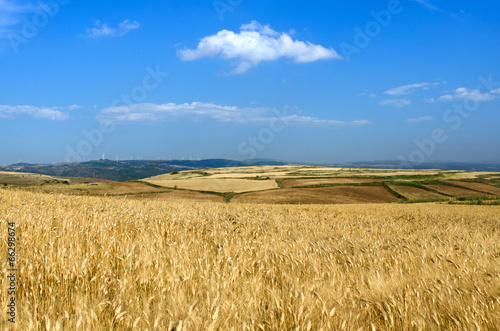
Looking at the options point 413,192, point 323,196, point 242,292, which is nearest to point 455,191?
point 413,192

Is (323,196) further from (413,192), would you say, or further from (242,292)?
(242,292)

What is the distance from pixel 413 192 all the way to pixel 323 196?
42.6 ft

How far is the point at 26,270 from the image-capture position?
325 centimetres

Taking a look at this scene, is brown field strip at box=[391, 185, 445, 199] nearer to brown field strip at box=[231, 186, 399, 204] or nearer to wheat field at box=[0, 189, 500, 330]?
brown field strip at box=[231, 186, 399, 204]

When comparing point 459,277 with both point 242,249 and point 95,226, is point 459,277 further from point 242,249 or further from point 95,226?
point 95,226

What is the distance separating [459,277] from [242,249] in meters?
2.83

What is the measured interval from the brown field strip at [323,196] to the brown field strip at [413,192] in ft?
5.17

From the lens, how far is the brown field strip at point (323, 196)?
31.7m

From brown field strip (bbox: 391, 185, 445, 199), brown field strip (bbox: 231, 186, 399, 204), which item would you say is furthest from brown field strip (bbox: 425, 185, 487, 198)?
brown field strip (bbox: 231, 186, 399, 204)

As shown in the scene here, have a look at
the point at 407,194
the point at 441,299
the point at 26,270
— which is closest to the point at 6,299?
the point at 26,270

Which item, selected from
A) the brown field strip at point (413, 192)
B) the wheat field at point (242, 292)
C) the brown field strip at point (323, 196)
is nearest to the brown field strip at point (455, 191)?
the brown field strip at point (413, 192)

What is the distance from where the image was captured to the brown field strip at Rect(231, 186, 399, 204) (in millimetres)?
31688

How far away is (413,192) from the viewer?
38.9 meters

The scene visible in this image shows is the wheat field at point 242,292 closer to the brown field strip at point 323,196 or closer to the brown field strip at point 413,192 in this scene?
the brown field strip at point 323,196
